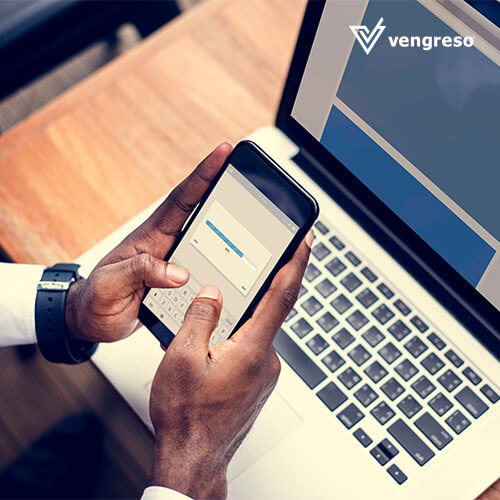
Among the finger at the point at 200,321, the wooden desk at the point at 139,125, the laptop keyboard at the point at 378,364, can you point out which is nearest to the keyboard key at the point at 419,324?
the laptop keyboard at the point at 378,364

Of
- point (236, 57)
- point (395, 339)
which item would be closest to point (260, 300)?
point (395, 339)

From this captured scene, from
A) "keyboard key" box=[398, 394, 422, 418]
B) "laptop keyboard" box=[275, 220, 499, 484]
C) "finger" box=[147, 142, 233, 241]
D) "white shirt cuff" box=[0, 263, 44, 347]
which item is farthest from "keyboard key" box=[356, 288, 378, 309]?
"white shirt cuff" box=[0, 263, 44, 347]

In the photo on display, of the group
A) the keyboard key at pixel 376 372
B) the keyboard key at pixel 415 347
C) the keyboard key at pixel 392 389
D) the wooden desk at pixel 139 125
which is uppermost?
the wooden desk at pixel 139 125

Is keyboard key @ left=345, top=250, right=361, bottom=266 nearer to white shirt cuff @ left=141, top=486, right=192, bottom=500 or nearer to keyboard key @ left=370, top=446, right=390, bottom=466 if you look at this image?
keyboard key @ left=370, top=446, right=390, bottom=466

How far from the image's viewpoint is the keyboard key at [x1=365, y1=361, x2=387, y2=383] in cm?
60

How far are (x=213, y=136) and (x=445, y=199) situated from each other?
340 millimetres

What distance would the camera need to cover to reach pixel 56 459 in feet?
3.12

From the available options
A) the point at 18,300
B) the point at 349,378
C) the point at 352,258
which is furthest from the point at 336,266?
the point at 18,300

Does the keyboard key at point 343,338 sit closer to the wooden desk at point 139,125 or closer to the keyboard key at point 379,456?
the keyboard key at point 379,456

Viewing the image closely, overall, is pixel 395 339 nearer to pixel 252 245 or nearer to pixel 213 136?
pixel 252 245

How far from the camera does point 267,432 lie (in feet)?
1.97

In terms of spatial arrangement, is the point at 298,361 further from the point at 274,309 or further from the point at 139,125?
the point at 139,125

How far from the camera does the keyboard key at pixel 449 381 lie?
1.94 feet

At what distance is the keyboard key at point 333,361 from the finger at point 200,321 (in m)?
0.14
